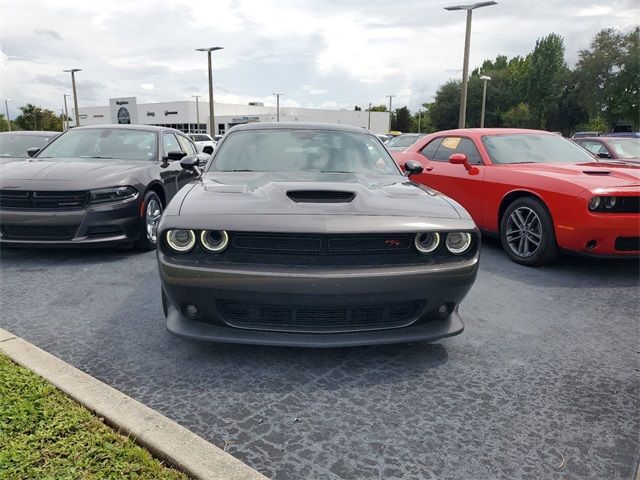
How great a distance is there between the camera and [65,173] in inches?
196

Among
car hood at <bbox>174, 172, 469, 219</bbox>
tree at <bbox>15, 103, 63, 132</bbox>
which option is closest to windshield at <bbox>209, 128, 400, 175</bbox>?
car hood at <bbox>174, 172, 469, 219</bbox>

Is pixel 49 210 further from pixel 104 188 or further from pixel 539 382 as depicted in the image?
pixel 539 382

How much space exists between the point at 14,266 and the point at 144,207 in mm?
1313

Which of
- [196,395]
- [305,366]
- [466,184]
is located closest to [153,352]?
[196,395]

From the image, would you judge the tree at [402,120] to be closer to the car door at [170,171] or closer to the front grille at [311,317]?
the car door at [170,171]

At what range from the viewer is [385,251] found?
262 cm

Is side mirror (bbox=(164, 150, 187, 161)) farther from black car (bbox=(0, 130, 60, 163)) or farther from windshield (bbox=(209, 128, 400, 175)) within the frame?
black car (bbox=(0, 130, 60, 163))

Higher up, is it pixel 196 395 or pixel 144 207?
pixel 144 207

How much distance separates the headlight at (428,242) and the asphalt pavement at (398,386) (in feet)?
2.27

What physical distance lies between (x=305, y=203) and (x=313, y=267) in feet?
1.30

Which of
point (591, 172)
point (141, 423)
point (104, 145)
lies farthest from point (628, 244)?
point (104, 145)

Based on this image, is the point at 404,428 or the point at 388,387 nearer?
the point at 404,428

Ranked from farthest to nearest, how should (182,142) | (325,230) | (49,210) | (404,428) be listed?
(182,142), (49,210), (325,230), (404,428)

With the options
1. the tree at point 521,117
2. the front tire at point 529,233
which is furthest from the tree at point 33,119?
the front tire at point 529,233
